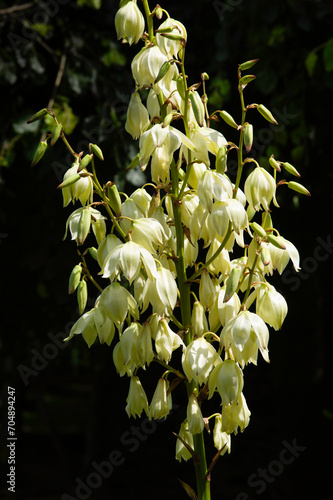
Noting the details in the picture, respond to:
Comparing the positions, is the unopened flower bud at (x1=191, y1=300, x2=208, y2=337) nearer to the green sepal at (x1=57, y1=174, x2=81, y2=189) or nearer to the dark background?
the green sepal at (x1=57, y1=174, x2=81, y2=189)

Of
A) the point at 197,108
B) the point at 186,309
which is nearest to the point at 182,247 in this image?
the point at 186,309

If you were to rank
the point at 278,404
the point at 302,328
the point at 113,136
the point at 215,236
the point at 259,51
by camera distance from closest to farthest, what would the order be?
the point at 215,236, the point at 113,136, the point at 259,51, the point at 302,328, the point at 278,404

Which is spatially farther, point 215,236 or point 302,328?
point 302,328

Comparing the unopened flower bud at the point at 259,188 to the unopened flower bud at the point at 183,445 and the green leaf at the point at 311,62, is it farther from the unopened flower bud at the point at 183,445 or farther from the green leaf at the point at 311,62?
the green leaf at the point at 311,62

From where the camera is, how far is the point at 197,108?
0.70 m

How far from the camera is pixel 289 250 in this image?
74 centimetres

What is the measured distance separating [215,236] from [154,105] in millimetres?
209

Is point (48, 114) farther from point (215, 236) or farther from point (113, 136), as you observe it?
point (113, 136)

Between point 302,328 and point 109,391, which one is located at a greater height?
point 302,328

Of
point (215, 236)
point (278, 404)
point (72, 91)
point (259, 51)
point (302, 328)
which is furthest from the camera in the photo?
point (278, 404)

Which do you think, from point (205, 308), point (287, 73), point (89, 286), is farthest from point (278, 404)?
point (205, 308)

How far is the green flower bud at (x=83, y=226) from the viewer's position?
692 millimetres

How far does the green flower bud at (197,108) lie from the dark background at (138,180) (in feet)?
2.93

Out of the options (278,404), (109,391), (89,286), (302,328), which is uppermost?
(89,286)
